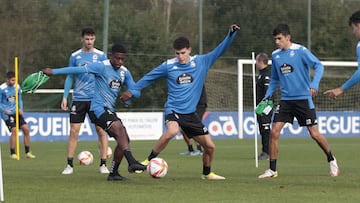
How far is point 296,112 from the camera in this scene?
46.5 feet

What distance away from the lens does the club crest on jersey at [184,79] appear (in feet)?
43.1

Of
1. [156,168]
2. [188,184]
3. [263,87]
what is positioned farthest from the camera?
[263,87]

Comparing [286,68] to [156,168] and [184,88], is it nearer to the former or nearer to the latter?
[184,88]

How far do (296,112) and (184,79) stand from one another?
83.7 inches

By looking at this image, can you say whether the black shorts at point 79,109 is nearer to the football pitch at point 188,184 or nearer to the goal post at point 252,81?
the football pitch at point 188,184

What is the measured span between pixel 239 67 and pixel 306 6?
5825 mm

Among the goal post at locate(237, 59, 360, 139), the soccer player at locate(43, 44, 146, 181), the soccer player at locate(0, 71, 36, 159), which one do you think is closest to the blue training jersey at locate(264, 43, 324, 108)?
the soccer player at locate(43, 44, 146, 181)

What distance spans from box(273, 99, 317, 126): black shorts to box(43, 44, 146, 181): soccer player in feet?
8.22

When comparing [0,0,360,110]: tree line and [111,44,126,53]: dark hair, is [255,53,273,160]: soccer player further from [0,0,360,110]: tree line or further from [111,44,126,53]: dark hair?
[0,0,360,110]: tree line

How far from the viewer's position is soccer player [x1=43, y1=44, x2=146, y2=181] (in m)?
12.8

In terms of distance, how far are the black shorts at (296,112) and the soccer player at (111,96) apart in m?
2.51

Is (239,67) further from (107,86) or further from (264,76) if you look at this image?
(107,86)

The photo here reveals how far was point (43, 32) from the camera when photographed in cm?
3541

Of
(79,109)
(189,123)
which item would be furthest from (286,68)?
(79,109)
